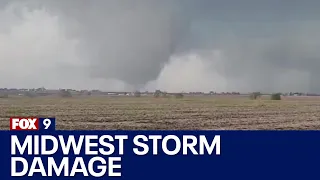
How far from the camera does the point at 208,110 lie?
27188 mm

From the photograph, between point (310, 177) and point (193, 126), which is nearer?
point (310, 177)

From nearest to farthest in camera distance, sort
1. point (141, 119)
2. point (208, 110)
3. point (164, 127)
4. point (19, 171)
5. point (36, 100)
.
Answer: point (19, 171) < point (36, 100) < point (164, 127) < point (141, 119) < point (208, 110)

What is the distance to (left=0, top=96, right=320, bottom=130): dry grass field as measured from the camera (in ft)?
64.6

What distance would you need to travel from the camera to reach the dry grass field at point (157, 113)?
19.7 meters

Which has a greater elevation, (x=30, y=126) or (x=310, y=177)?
(x=30, y=126)

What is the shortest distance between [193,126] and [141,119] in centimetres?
282

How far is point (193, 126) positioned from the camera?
20.9m

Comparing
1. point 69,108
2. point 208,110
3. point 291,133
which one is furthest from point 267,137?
point 208,110

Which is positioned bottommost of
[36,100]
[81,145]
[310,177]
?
[310,177]

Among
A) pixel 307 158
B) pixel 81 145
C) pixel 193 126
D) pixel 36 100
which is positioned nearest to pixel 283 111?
pixel 193 126

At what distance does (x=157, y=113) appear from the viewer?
24.4 meters

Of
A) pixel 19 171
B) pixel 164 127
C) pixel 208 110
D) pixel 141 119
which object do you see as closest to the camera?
pixel 19 171

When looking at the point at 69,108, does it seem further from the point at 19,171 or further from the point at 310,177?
the point at 310,177

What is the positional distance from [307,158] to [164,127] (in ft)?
35.1
